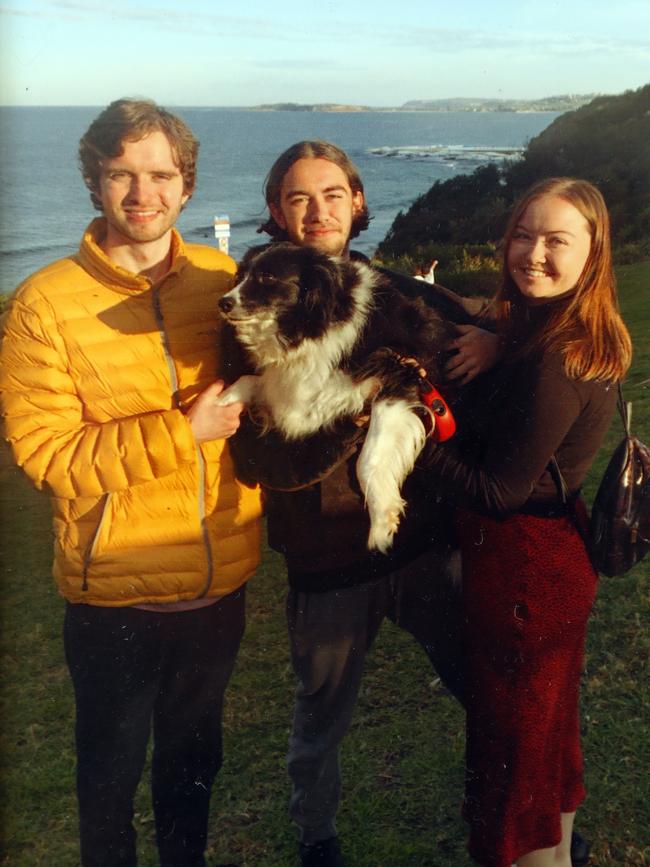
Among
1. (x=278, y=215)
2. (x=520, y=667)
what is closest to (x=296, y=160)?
(x=278, y=215)

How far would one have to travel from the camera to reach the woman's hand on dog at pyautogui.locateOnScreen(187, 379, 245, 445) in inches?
93.0

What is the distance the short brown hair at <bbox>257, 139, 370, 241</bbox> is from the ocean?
16 cm

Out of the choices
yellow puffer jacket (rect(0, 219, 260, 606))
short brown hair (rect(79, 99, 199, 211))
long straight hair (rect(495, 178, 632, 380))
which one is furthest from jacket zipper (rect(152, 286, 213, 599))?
long straight hair (rect(495, 178, 632, 380))

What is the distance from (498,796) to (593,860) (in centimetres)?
73

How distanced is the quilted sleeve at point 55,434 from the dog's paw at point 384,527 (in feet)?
2.35

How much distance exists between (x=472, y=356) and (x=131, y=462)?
1258 millimetres

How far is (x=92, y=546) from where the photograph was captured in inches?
92.4

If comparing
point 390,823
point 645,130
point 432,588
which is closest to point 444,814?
point 390,823

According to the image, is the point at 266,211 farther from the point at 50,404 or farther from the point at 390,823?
the point at 390,823

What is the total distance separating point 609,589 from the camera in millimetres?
4789

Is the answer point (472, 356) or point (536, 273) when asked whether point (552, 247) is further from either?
point (472, 356)

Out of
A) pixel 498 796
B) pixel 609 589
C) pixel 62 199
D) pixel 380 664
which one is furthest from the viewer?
pixel 62 199

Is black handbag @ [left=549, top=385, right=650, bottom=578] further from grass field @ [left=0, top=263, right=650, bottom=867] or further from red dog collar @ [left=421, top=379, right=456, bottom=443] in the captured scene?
grass field @ [left=0, top=263, right=650, bottom=867]

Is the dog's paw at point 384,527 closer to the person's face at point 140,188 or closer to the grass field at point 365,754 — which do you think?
the person's face at point 140,188
